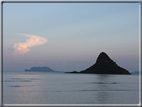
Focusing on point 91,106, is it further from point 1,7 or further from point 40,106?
point 1,7

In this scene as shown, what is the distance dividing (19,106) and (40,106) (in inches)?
119

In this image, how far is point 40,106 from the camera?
28.5 meters

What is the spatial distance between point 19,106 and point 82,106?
360 inches

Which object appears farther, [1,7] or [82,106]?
[82,106]

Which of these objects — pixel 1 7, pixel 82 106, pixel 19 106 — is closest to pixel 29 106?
pixel 19 106

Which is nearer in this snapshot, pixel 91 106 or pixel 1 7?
pixel 1 7

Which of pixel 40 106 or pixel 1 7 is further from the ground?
pixel 1 7

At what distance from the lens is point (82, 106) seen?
92.1 feet

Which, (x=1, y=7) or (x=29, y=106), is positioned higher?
(x=1, y=7)

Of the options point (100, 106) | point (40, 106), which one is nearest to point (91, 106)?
point (100, 106)

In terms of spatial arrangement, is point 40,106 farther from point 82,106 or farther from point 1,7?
point 1,7

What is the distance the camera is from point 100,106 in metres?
28.1

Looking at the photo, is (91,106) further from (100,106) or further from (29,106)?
(29,106)

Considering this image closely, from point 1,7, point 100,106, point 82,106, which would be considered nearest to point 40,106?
point 82,106
